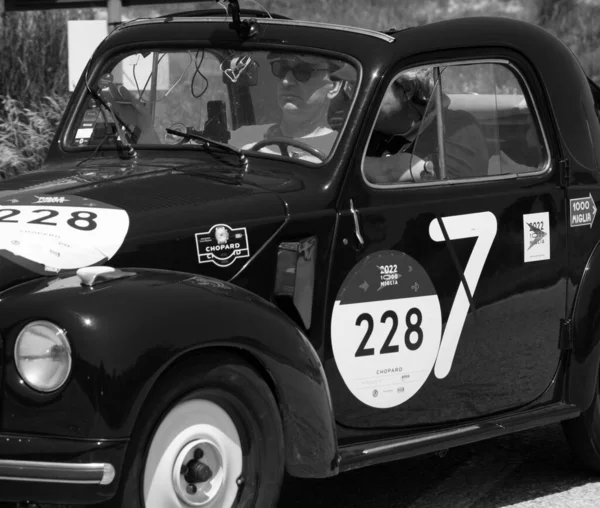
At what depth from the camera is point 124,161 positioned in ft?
15.5

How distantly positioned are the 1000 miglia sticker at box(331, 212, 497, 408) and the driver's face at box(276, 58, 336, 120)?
24.8 inches

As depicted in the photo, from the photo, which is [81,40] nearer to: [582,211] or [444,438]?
[582,211]

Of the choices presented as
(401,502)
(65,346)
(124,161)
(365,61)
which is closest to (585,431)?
(401,502)

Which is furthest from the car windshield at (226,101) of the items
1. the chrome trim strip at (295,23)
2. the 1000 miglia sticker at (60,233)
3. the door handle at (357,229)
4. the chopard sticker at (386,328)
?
the 1000 miglia sticker at (60,233)

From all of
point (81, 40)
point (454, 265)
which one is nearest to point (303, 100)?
point (454, 265)

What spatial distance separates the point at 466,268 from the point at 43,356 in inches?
70.6

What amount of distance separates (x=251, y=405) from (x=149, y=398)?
16.8 inches

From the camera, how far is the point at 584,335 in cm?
497

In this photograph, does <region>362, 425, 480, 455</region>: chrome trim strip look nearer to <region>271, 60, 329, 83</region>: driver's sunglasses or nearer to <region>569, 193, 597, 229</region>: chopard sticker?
<region>569, 193, 597, 229</region>: chopard sticker

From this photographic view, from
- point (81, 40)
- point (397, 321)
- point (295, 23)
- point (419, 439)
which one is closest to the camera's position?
point (397, 321)

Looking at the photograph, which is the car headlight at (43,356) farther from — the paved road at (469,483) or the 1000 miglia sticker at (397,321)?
the paved road at (469,483)

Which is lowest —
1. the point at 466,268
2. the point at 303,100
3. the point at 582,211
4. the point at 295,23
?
the point at 466,268

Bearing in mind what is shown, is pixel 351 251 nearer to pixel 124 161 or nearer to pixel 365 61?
pixel 365 61

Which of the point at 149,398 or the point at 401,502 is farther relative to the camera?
the point at 401,502
